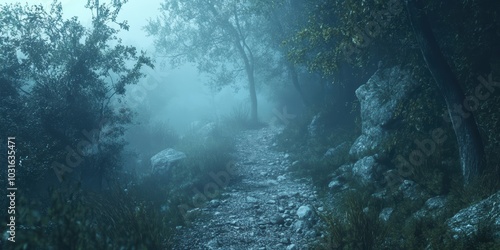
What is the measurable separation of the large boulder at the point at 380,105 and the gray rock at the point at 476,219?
14.6 ft

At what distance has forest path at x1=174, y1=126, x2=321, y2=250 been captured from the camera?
7020 mm

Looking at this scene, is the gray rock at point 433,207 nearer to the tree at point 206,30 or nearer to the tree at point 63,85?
the tree at point 63,85

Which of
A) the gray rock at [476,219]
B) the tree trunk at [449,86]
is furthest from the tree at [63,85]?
the gray rock at [476,219]

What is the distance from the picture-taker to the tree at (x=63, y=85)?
34.9 feet

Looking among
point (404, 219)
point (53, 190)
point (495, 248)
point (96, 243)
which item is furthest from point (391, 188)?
point (53, 190)

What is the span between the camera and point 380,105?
437 inches

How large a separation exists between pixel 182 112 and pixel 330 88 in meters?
20.7

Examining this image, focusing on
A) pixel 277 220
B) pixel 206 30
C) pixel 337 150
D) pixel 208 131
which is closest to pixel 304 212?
pixel 277 220

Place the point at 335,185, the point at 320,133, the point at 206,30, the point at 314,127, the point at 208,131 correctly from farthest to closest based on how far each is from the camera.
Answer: the point at 206,30
the point at 208,131
the point at 314,127
the point at 320,133
the point at 335,185

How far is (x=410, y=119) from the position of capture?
9391mm

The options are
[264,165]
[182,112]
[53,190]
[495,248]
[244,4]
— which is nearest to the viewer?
[495,248]

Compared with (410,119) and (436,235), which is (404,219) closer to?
(436,235)

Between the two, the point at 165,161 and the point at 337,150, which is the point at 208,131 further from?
the point at 337,150

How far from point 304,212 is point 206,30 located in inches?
676
